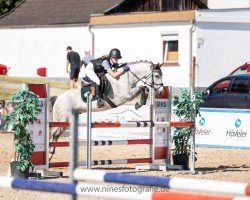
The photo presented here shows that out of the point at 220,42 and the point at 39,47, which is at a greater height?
the point at 39,47

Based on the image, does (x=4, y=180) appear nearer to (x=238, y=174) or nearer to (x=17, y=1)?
(x=238, y=174)

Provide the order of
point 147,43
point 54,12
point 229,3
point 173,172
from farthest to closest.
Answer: point 229,3
point 54,12
point 147,43
point 173,172

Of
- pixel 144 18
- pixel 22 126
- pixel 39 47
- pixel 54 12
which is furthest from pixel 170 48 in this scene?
pixel 22 126

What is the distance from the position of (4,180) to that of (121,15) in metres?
36.8

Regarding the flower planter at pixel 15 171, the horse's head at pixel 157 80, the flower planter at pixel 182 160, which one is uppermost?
the horse's head at pixel 157 80

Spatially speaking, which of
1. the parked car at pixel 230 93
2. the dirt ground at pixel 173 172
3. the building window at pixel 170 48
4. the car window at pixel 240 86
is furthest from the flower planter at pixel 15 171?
the building window at pixel 170 48

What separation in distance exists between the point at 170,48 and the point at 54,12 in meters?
8.78

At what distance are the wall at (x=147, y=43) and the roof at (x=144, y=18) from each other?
201 millimetres

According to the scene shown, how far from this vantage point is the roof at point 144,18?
40463 mm

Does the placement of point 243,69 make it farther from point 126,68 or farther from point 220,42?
point 126,68

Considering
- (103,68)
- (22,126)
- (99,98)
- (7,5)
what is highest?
(7,5)

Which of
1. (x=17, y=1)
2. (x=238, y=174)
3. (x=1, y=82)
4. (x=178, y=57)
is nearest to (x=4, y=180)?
(x=238, y=174)

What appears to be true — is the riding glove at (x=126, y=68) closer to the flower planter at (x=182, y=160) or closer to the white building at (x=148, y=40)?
the flower planter at (x=182, y=160)

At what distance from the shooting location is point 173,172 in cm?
1702
